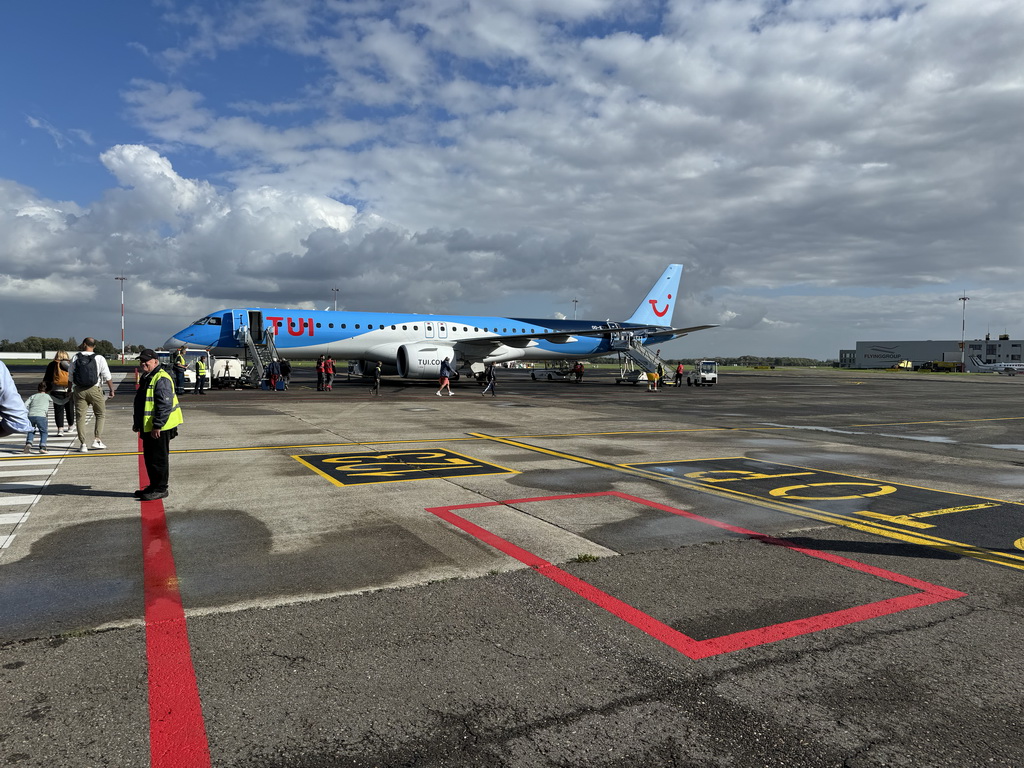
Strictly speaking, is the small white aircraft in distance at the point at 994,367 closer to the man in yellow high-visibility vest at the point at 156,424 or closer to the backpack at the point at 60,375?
the backpack at the point at 60,375

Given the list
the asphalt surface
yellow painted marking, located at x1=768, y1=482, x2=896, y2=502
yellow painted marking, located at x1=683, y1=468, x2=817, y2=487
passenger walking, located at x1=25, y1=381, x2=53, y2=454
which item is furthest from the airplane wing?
yellow painted marking, located at x1=768, y1=482, x2=896, y2=502

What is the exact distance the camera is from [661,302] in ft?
156

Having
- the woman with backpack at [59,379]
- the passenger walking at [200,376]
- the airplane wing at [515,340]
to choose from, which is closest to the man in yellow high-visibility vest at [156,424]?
the woman with backpack at [59,379]

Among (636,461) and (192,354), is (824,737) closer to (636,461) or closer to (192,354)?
(636,461)

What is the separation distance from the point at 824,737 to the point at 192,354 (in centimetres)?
3811

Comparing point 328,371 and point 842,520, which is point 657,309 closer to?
point 328,371

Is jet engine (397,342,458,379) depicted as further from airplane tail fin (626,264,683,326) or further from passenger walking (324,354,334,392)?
airplane tail fin (626,264,683,326)

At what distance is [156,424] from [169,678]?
4.93 m

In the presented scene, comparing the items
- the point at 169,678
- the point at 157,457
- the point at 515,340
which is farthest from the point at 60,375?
the point at 515,340

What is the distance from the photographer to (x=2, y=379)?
4.62 m

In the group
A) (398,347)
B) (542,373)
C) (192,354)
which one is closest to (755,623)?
→ (398,347)

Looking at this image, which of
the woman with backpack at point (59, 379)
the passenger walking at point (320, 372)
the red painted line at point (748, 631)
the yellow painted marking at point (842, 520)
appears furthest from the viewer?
the passenger walking at point (320, 372)

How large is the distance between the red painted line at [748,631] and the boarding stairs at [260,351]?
90.0 feet

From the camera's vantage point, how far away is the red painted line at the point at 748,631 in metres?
4.02
